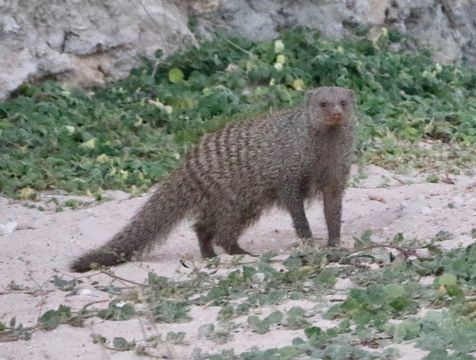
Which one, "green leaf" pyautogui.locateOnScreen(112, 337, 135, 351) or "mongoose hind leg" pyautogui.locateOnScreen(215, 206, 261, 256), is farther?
"mongoose hind leg" pyautogui.locateOnScreen(215, 206, 261, 256)

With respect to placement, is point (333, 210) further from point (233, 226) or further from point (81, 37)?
point (81, 37)

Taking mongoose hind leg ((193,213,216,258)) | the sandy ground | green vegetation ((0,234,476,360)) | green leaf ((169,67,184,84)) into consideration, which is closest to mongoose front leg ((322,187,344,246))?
the sandy ground

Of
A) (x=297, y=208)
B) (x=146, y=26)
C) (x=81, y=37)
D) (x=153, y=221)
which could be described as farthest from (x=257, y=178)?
(x=146, y=26)

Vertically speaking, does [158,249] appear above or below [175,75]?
below

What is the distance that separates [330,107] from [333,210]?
15.7 inches

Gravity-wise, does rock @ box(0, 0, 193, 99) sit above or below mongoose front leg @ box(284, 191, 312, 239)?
above

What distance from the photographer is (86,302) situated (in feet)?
12.7

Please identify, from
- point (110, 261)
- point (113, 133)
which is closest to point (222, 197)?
point (110, 261)

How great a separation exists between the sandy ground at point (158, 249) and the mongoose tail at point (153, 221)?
8 centimetres

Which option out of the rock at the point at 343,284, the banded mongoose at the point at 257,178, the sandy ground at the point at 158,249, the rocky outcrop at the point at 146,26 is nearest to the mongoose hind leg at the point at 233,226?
the banded mongoose at the point at 257,178

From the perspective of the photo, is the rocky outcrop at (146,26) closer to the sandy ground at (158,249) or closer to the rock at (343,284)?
the sandy ground at (158,249)

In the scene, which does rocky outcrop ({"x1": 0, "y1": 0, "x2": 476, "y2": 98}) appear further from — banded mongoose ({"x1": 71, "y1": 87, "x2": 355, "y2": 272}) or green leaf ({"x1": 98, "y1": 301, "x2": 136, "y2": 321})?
green leaf ({"x1": 98, "y1": 301, "x2": 136, "y2": 321})

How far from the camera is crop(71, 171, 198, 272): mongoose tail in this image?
4832 mm

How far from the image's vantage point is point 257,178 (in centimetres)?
498
